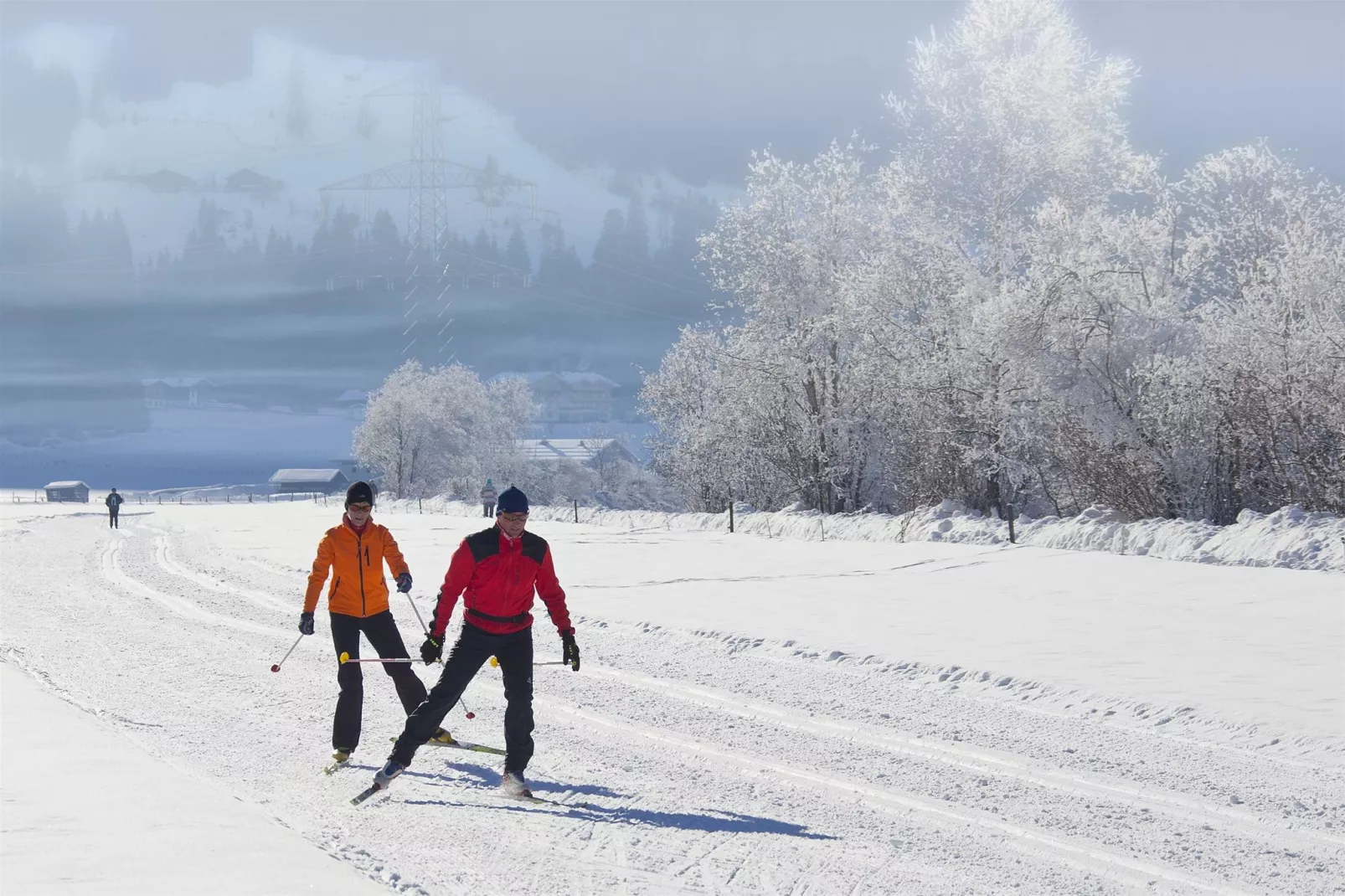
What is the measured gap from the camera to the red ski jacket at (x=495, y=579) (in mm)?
7055

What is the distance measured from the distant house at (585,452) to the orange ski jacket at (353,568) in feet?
281

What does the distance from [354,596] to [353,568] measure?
208 mm

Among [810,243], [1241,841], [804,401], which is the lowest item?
[1241,841]

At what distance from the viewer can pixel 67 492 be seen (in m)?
121

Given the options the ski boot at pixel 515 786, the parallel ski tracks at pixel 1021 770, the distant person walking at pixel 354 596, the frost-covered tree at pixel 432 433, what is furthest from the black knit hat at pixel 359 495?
the frost-covered tree at pixel 432 433

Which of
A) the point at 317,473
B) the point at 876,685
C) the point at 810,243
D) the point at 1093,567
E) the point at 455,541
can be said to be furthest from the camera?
the point at 317,473

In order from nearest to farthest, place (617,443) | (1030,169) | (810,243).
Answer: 1. (1030,169)
2. (810,243)
3. (617,443)

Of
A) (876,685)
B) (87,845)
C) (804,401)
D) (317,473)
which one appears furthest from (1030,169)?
(317,473)

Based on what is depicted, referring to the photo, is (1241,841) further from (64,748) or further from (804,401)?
(804,401)

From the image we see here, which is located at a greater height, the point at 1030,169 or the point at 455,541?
the point at 1030,169

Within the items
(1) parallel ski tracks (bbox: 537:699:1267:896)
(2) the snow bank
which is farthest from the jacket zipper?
(2) the snow bank

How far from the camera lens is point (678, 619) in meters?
14.6

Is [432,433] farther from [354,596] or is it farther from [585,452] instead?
[354,596]

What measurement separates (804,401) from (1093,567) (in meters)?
17.9
